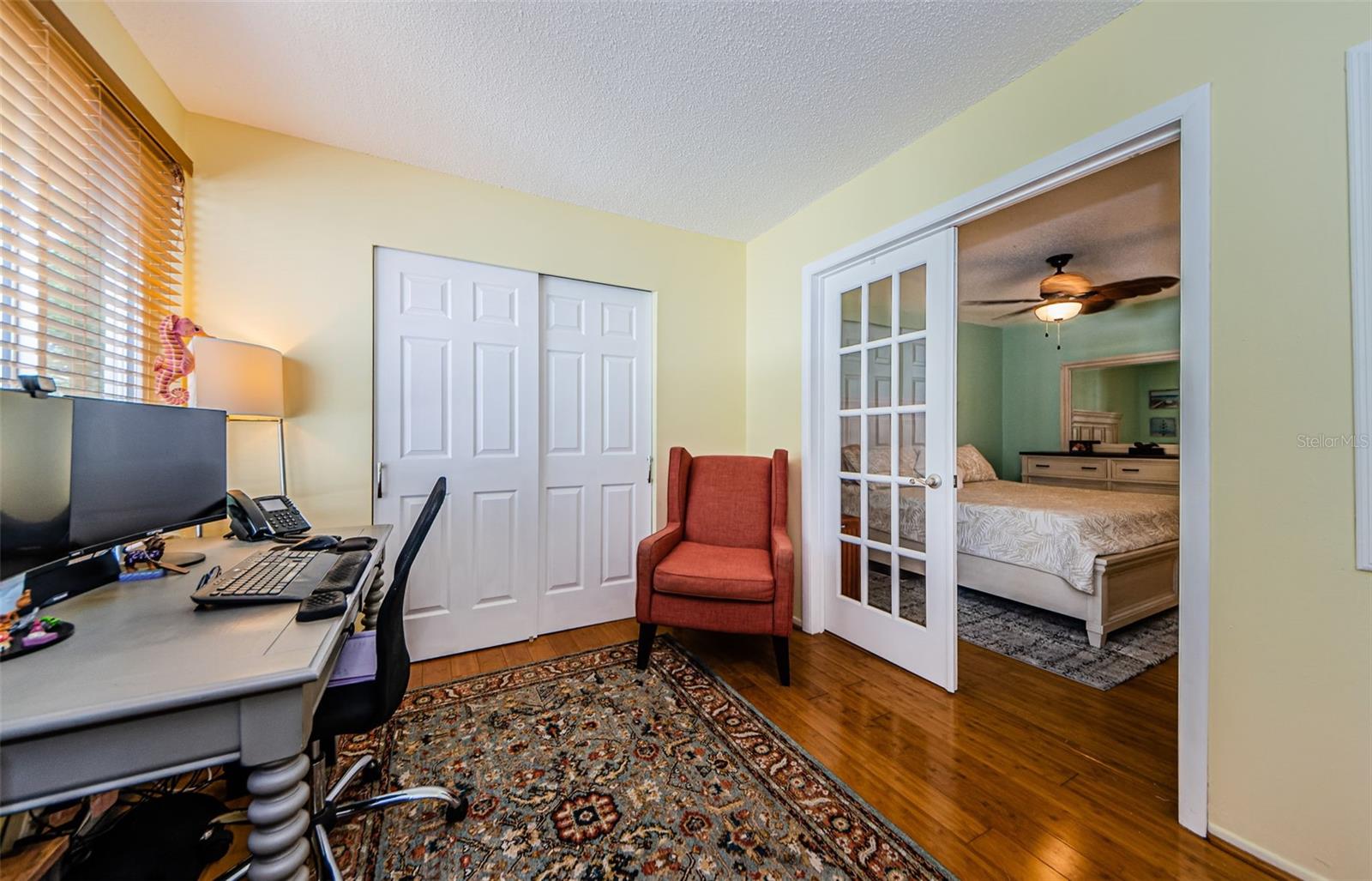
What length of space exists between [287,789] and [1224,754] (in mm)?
2242

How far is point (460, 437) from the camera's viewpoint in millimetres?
2441

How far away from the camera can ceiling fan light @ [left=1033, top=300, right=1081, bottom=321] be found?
134 inches

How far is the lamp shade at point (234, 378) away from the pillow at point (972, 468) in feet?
15.4

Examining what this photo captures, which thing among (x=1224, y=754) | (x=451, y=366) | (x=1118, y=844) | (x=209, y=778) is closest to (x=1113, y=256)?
(x=1224, y=754)

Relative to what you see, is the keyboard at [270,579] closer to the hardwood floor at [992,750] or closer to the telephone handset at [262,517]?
the telephone handset at [262,517]

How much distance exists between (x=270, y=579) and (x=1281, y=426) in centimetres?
260

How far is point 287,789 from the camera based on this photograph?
817mm

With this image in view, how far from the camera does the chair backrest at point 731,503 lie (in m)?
2.66

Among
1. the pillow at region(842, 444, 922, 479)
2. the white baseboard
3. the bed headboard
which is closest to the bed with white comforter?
the pillow at region(842, 444, 922, 479)

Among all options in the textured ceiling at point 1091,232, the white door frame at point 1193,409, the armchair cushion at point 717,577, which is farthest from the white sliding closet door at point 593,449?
the white door frame at point 1193,409

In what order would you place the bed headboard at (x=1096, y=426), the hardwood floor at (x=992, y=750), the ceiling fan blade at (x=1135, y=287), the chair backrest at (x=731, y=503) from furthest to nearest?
the bed headboard at (x=1096, y=426)
the ceiling fan blade at (x=1135, y=287)
the chair backrest at (x=731, y=503)
the hardwood floor at (x=992, y=750)

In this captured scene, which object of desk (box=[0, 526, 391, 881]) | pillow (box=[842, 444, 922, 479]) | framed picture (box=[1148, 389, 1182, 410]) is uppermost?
framed picture (box=[1148, 389, 1182, 410])

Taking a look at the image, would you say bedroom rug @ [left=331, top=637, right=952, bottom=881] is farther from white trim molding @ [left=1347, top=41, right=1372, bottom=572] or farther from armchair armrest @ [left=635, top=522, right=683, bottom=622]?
white trim molding @ [left=1347, top=41, right=1372, bottom=572]

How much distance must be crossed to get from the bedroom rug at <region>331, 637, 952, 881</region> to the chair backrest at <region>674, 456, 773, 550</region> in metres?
0.80
